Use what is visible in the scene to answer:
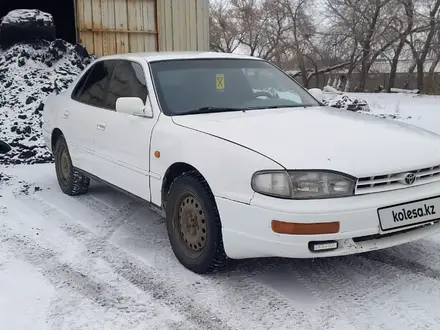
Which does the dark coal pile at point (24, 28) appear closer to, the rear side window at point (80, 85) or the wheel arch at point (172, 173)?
the rear side window at point (80, 85)

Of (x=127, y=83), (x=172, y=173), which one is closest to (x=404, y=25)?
(x=127, y=83)

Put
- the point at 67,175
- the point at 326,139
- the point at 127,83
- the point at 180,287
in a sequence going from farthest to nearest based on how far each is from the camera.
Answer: the point at 67,175 → the point at 127,83 → the point at 180,287 → the point at 326,139

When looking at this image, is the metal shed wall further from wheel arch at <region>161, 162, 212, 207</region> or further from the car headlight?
the car headlight

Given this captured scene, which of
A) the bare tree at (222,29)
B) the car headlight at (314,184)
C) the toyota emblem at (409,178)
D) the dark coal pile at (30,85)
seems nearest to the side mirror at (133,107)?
the car headlight at (314,184)

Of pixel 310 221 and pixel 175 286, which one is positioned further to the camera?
pixel 175 286

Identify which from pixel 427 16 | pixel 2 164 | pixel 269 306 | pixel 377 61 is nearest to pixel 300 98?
pixel 269 306

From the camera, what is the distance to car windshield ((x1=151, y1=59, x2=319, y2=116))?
13.7ft

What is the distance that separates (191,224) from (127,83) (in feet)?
5.58

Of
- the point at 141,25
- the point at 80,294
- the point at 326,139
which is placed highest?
the point at 141,25

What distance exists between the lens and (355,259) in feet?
12.8

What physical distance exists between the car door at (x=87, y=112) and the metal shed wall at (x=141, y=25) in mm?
6816

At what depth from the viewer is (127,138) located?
431cm

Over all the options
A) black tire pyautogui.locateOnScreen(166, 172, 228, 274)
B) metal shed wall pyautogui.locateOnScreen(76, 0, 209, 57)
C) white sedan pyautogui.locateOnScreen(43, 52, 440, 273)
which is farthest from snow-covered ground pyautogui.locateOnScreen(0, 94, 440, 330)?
metal shed wall pyautogui.locateOnScreen(76, 0, 209, 57)

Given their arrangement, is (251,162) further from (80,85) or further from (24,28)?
(24,28)
